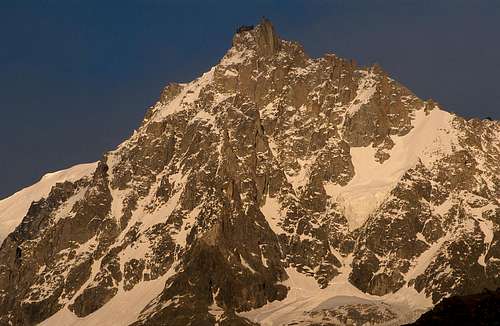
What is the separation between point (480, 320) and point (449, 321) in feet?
16.1

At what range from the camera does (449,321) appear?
178m

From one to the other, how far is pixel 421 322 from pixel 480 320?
9497 mm

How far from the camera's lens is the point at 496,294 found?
604ft

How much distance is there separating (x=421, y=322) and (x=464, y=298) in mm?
8502

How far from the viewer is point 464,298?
187000 mm

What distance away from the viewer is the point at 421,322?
595 feet

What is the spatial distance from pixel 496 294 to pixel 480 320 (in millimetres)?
10697

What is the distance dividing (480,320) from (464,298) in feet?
42.1

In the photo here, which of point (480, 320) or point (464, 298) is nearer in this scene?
point (480, 320)

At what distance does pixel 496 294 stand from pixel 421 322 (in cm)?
1040
